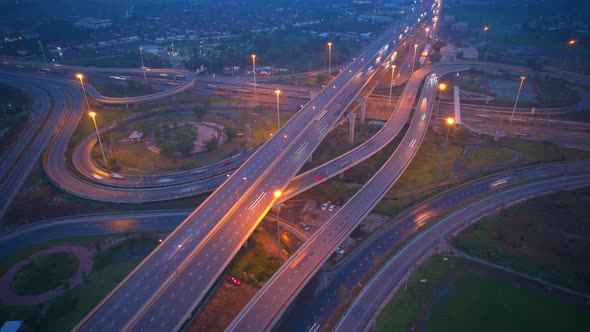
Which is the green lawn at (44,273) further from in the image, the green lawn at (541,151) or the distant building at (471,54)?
the distant building at (471,54)

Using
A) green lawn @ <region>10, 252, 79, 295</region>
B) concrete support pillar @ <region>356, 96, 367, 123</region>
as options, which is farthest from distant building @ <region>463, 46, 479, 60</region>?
green lawn @ <region>10, 252, 79, 295</region>

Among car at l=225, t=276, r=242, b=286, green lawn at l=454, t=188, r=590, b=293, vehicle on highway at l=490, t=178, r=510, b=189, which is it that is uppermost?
vehicle on highway at l=490, t=178, r=510, b=189

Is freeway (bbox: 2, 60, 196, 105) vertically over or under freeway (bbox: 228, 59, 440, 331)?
over

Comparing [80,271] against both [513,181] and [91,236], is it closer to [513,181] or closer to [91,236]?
[91,236]

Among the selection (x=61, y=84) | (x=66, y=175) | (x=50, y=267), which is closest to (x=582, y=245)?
(x=50, y=267)

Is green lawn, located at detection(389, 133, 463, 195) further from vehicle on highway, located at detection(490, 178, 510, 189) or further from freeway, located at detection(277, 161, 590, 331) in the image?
vehicle on highway, located at detection(490, 178, 510, 189)

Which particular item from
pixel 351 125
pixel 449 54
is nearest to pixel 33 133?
pixel 351 125
